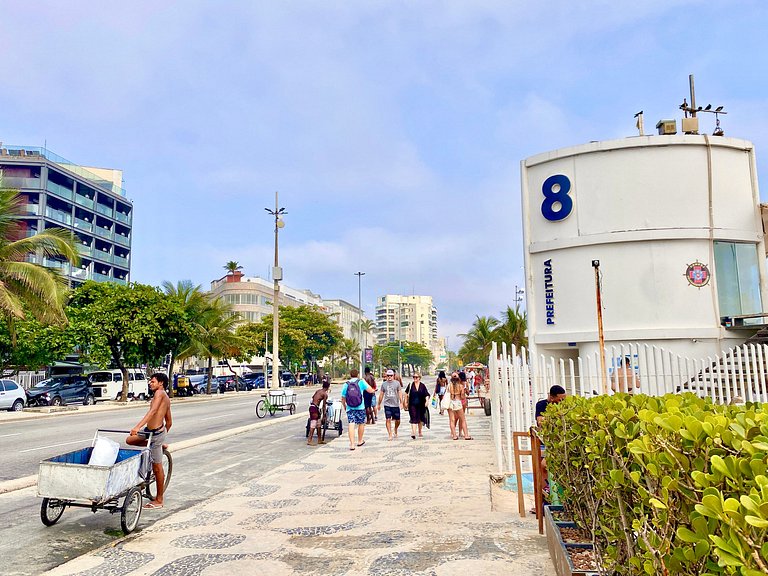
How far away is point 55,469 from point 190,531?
5.31 ft

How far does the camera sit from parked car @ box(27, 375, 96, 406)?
1186 inches

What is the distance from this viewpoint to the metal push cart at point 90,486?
625 cm

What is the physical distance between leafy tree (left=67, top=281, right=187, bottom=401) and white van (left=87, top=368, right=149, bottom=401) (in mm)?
1427

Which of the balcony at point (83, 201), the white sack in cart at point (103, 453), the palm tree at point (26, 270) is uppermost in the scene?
the balcony at point (83, 201)

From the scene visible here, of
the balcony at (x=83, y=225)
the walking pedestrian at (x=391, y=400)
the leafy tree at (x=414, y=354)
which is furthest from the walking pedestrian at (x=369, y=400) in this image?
the leafy tree at (x=414, y=354)

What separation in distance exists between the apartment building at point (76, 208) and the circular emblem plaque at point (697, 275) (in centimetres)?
5223

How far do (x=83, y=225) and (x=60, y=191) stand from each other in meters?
5.05

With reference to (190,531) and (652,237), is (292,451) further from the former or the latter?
(652,237)

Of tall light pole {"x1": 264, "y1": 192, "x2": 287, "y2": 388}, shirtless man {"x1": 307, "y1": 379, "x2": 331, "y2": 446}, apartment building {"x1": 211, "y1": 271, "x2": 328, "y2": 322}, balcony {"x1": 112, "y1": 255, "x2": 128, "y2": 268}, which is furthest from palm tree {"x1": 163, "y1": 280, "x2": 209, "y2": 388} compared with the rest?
apartment building {"x1": 211, "y1": 271, "x2": 328, "y2": 322}

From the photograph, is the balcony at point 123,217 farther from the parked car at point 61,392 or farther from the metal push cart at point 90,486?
the metal push cart at point 90,486

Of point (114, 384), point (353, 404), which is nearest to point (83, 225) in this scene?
point (114, 384)

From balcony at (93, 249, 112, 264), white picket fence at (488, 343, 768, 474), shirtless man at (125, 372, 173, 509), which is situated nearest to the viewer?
shirtless man at (125, 372, 173, 509)

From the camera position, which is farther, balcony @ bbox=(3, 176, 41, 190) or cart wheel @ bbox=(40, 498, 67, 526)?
balcony @ bbox=(3, 176, 41, 190)

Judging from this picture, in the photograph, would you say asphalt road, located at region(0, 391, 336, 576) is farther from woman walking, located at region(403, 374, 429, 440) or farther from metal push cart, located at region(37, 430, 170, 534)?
woman walking, located at region(403, 374, 429, 440)
